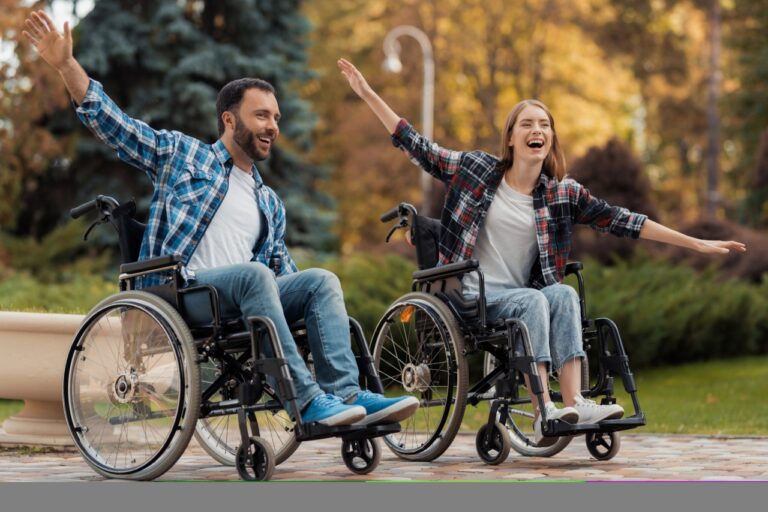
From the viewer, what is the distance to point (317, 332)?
5035mm

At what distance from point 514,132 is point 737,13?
24874 mm

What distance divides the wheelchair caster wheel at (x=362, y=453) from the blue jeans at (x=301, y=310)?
1.09 feet

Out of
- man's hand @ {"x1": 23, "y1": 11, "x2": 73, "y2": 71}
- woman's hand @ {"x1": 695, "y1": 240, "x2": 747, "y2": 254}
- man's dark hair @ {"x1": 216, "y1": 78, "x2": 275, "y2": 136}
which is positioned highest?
man's hand @ {"x1": 23, "y1": 11, "x2": 73, "y2": 71}

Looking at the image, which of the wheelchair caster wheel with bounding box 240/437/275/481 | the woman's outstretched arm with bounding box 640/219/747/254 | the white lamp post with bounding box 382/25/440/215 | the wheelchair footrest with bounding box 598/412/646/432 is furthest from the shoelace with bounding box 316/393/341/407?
the white lamp post with bounding box 382/25/440/215

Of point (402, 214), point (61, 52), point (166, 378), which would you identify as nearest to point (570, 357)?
point (402, 214)

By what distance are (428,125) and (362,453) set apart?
24.2 metres

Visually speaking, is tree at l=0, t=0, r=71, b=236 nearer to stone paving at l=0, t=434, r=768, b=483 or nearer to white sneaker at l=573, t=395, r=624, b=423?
stone paving at l=0, t=434, r=768, b=483

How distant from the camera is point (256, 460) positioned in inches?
193

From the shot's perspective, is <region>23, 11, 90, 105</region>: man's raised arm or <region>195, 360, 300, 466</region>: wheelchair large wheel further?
<region>195, 360, 300, 466</region>: wheelchair large wheel

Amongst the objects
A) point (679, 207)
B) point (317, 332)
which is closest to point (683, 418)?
point (317, 332)

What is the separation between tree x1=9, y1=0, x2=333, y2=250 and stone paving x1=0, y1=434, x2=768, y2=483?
16.0 meters

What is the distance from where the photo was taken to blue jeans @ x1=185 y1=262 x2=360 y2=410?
15.9 feet

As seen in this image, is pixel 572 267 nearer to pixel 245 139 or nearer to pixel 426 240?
pixel 426 240

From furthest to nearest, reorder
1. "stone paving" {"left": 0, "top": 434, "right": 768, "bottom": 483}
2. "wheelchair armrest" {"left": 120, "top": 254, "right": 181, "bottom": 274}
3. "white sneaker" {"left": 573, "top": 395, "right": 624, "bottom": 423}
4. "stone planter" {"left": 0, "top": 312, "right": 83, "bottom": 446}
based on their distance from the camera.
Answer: "stone planter" {"left": 0, "top": 312, "right": 83, "bottom": 446}, "white sneaker" {"left": 573, "top": 395, "right": 624, "bottom": 423}, "stone paving" {"left": 0, "top": 434, "right": 768, "bottom": 483}, "wheelchair armrest" {"left": 120, "top": 254, "right": 181, "bottom": 274}
